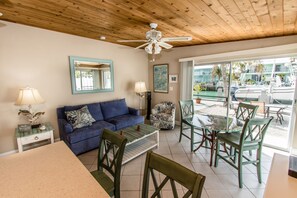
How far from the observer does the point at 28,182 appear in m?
1.01

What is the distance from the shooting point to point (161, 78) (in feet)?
16.4

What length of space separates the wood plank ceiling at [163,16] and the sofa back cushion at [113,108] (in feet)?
5.79

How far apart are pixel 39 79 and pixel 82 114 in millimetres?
1083

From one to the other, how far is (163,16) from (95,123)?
8.44ft

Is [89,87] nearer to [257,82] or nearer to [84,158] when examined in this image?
[84,158]

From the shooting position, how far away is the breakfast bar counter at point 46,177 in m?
0.92

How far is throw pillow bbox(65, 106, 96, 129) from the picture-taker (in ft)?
9.93

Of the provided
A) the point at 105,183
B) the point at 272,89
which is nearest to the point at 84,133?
the point at 105,183

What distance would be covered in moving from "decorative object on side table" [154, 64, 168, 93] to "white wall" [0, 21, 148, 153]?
1634mm

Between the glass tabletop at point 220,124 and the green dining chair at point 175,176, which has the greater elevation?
the green dining chair at point 175,176

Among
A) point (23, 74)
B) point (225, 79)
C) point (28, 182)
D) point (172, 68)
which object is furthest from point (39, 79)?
point (225, 79)

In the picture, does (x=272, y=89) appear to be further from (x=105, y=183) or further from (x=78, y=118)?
(x=78, y=118)

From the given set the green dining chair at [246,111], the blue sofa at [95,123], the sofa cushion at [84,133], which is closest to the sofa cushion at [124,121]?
the blue sofa at [95,123]

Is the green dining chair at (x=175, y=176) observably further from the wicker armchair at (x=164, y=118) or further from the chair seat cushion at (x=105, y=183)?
the wicker armchair at (x=164, y=118)
